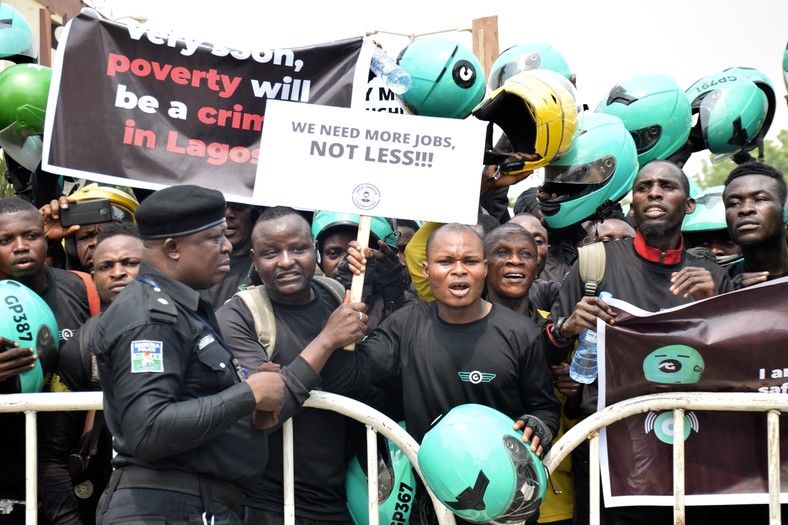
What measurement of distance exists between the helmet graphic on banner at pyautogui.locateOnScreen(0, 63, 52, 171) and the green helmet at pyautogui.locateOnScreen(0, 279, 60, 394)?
7.08ft

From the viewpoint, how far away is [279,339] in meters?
4.96

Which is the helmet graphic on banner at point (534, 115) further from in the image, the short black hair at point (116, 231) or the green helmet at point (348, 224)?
the short black hair at point (116, 231)

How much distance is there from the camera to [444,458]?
13.9ft

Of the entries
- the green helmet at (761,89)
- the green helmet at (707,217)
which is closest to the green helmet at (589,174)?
the green helmet at (707,217)

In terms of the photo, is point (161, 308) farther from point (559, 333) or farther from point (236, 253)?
point (236, 253)

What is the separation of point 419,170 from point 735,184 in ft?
7.32

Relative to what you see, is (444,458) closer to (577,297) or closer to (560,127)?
(577,297)

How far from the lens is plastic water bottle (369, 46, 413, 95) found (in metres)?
5.70

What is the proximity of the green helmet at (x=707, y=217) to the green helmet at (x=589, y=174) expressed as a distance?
74 cm

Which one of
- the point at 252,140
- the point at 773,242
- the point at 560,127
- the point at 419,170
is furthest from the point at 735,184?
the point at 252,140

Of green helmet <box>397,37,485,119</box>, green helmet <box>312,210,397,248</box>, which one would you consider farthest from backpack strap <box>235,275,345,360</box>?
green helmet <box>397,37,485,119</box>

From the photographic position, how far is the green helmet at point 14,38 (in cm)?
788

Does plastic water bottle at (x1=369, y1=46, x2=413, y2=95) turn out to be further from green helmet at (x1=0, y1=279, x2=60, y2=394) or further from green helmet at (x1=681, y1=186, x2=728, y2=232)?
green helmet at (x1=681, y1=186, x2=728, y2=232)

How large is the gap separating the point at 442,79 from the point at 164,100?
6.42 ft
